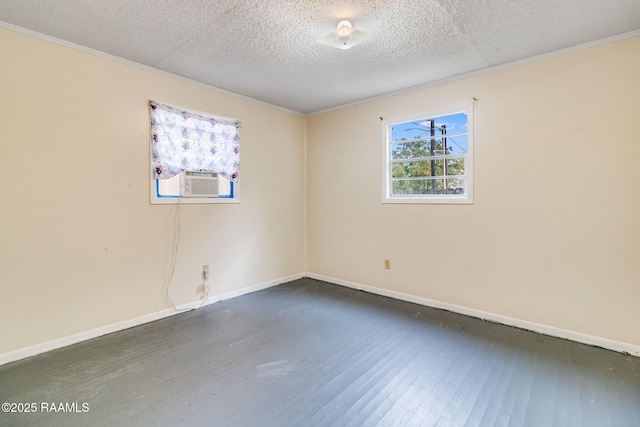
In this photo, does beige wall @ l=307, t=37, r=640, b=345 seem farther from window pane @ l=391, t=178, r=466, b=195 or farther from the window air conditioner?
the window air conditioner

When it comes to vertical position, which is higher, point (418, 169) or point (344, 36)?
point (344, 36)

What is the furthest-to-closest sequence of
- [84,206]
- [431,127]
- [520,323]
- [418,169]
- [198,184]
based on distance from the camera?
1. [418,169]
2. [431,127]
3. [198,184]
4. [520,323]
5. [84,206]

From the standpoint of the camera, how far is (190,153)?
10.5ft

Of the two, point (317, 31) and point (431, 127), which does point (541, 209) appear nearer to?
point (431, 127)

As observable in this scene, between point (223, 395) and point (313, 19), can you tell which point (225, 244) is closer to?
point (223, 395)

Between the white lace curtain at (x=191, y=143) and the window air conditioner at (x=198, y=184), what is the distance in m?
0.07

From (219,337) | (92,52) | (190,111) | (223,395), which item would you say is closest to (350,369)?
(223,395)

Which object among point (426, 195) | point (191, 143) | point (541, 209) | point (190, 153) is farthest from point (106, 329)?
point (541, 209)

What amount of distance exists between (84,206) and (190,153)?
107cm

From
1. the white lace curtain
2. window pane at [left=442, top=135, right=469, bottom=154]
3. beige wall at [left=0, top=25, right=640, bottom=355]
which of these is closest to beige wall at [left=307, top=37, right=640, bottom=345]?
beige wall at [left=0, top=25, right=640, bottom=355]

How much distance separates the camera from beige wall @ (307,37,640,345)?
2352 mm

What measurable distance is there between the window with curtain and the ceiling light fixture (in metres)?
1.67

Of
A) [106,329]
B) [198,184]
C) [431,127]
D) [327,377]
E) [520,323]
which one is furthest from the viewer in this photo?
[431,127]

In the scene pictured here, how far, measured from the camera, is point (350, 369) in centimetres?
214
